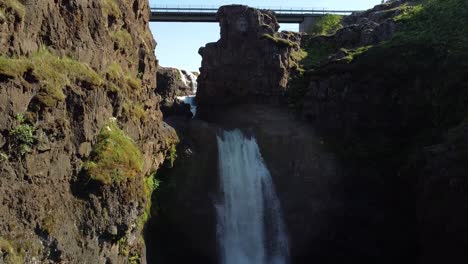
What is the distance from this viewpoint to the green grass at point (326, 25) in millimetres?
70500

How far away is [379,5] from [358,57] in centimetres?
2861

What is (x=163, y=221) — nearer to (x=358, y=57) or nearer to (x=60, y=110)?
(x=60, y=110)

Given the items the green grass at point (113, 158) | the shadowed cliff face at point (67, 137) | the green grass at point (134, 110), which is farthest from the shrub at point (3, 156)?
the green grass at point (134, 110)

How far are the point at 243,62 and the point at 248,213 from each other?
15544 mm

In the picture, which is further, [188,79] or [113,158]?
[188,79]

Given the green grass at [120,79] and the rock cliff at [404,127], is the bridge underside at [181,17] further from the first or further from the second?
the green grass at [120,79]

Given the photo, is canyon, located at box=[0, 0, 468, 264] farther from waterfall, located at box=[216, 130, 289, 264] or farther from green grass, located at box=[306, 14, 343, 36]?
green grass, located at box=[306, 14, 343, 36]

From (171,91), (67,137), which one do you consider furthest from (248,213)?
(67,137)

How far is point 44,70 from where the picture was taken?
1916 cm

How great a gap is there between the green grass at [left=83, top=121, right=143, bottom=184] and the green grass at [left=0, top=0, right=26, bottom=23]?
6.52 m

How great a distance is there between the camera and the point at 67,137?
20.0 m

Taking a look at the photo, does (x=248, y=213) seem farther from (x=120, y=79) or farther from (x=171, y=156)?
(x=120, y=79)

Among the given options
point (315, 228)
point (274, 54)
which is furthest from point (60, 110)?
point (274, 54)

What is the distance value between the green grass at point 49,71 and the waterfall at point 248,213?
61.4ft
